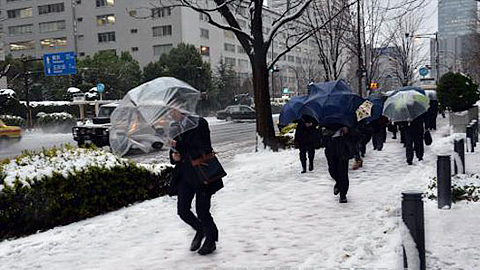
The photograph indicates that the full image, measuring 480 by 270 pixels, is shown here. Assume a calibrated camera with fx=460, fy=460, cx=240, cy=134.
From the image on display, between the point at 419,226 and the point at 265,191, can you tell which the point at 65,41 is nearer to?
the point at 265,191

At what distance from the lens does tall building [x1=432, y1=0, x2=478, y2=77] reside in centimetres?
4736

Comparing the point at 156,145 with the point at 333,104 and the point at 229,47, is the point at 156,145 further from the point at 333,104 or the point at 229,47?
the point at 229,47

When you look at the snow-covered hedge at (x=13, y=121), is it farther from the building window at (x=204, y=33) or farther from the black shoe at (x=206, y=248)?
the building window at (x=204, y=33)

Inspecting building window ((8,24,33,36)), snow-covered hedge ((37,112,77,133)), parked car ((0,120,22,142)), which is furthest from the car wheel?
building window ((8,24,33,36))

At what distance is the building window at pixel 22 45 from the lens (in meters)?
77.5

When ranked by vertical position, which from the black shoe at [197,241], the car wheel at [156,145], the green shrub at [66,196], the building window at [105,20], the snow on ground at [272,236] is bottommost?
the snow on ground at [272,236]

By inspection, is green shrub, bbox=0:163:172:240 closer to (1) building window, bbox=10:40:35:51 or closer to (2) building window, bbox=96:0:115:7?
(2) building window, bbox=96:0:115:7

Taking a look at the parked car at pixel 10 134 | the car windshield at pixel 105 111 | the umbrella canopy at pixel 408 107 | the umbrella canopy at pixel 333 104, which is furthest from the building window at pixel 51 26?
the umbrella canopy at pixel 333 104

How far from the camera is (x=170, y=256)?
536 cm

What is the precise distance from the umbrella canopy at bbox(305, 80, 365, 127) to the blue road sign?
96.3 ft

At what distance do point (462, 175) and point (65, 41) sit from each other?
75296 mm

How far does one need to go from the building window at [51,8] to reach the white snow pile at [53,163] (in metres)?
74.2

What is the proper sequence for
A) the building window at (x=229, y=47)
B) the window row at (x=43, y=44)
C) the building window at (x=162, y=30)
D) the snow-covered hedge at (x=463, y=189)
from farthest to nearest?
the building window at (x=229, y=47) → the window row at (x=43, y=44) → the building window at (x=162, y=30) → the snow-covered hedge at (x=463, y=189)

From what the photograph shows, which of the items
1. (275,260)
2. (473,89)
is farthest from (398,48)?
(275,260)
